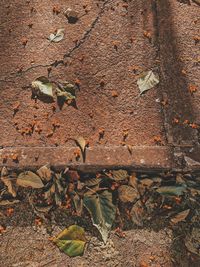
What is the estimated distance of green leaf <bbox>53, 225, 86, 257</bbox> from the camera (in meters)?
2.05

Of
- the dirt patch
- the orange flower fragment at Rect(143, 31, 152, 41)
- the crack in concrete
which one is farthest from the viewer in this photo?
the orange flower fragment at Rect(143, 31, 152, 41)

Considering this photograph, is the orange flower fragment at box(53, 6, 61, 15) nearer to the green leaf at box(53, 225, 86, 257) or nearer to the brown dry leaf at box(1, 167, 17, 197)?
the brown dry leaf at box(1, 167, 17, 197)

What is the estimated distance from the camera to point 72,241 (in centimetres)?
207

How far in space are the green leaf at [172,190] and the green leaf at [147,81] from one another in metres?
0.58

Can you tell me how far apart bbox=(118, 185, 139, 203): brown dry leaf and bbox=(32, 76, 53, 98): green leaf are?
0.67 meters

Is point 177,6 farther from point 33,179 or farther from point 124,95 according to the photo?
point 33,179

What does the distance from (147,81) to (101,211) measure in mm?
804

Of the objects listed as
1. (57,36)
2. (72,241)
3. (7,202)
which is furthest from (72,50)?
(72,241)

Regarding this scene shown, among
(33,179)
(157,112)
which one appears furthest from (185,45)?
(33,179)

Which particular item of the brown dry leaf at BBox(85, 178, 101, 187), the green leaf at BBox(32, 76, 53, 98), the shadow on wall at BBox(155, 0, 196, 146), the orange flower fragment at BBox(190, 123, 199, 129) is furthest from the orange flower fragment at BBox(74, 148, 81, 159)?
the orange flower fragment at BBox(190, 123, 199, 129)

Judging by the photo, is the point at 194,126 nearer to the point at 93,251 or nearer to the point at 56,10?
the point at 93,251

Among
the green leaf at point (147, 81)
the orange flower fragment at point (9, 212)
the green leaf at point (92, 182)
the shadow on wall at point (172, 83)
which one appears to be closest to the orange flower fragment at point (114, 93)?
the green leaf at point (147, 81)

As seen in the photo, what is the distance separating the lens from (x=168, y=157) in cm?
214

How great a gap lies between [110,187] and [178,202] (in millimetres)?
367
